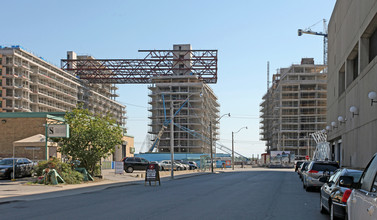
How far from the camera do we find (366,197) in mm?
6555

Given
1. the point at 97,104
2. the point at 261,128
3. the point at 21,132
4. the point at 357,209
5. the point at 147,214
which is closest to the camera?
the point at 357,209

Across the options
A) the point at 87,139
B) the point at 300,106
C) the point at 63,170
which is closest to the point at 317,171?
the point at 63,170

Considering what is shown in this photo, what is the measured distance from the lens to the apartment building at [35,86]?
9969 centimetres

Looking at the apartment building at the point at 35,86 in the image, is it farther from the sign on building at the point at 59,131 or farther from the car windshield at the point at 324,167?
the car windshield at the point at 324,167

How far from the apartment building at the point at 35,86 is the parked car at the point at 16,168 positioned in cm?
6742

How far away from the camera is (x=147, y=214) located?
526 inches

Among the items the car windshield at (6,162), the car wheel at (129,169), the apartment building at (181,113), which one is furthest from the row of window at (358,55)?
the apartment building at (181,113)

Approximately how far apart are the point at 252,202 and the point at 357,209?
34.8 feet

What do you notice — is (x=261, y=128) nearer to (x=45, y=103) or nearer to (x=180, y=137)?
(x=180, y=137)

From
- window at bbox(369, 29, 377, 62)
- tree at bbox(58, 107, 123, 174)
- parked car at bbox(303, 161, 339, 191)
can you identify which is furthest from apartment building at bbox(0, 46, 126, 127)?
parked car at bbox(303, 161, 339, 191)

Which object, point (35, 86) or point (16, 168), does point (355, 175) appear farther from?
point (35, 86)

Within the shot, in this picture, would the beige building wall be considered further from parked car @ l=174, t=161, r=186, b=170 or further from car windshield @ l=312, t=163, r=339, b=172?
car windshield @ l=312, t=163, r=339, b=172

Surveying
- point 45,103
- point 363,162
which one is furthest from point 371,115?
point 45,103

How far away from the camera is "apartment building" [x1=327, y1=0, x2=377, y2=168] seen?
27.0m
